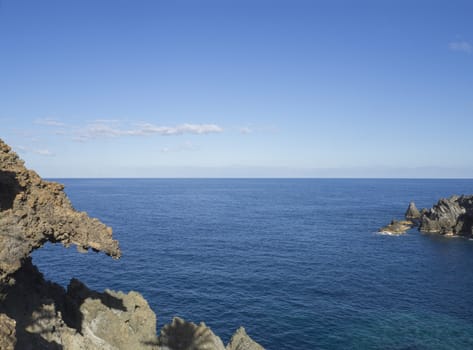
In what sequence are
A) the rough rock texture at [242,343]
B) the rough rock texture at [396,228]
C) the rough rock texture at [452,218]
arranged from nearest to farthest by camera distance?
the rough rock texture at [242,343]
the rough rock texture at [452,218]
the rough rock texture at [396,228]

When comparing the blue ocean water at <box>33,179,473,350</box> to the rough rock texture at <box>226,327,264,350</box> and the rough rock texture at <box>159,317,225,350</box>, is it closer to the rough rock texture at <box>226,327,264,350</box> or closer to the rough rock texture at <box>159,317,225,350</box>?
the rough rock texture at <box>226,327,264,350</box>

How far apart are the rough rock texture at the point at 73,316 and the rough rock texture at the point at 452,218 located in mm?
100017

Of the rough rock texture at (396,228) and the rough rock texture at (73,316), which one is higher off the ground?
the rough rock texture at (73,316)

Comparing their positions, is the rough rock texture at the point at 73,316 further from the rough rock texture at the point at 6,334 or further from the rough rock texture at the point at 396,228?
the rough rock texture at the point at 396,228

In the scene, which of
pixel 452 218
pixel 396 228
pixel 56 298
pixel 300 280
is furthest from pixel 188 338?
pixel 452 218

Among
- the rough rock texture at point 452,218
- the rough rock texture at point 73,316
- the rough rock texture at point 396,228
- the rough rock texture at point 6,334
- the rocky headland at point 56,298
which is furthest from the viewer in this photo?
the rough rock texture at point 396,228

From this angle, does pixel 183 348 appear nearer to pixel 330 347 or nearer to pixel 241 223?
pixel 330 347

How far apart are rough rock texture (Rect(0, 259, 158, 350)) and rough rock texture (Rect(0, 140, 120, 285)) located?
178 inches

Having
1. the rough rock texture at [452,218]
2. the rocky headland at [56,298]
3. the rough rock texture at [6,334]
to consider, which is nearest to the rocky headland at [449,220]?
the rough rock texture at [452,218]

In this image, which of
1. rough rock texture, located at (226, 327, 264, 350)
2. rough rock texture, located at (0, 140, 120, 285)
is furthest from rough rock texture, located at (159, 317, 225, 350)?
rough rock texture, located at (0, 140, 120, 285)

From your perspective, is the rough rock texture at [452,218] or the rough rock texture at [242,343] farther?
the rough rock texture at [452,218]

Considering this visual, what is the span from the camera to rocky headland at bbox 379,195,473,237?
10100 cm

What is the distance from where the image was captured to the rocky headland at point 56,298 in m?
21.3

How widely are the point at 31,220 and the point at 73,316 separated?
39.2ft
